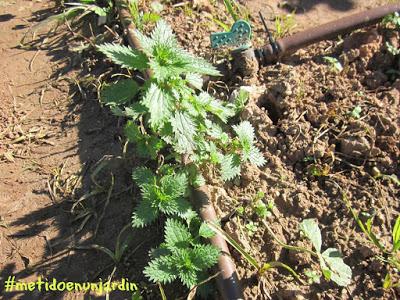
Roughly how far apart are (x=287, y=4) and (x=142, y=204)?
2.17 m

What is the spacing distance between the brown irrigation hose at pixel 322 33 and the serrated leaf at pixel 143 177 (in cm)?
120

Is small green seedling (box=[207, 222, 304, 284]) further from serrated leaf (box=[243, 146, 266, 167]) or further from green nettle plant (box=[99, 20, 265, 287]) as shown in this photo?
serrated leaf (box=[243, 146, 266, 167])

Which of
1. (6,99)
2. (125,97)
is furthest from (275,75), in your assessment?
(6,99)

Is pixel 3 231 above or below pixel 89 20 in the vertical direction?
below

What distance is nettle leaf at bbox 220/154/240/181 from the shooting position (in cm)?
239

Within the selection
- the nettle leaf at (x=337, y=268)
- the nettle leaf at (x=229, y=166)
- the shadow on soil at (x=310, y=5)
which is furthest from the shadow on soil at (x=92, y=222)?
Result: the shadow on soil at (x=310, y=5)

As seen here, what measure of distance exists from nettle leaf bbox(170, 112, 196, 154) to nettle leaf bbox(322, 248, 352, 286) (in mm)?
836

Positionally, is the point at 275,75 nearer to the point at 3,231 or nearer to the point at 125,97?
the point at 125,97

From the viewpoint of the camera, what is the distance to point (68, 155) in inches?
109

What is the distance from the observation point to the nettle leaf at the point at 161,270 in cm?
204

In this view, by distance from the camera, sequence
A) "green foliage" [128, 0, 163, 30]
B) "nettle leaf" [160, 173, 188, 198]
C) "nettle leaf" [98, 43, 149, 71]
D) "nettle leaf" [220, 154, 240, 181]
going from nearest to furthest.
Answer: "nettle leaf" [98, 43, 149, 71], "nettle leaf" [160, 173, 188, 198], "nettle leaf" [220, 154, 240, 181], "green foliage" [128, 0, 163, 30]

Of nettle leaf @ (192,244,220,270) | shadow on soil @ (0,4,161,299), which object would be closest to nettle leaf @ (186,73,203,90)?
shadow on soil @ (0,4,161,299)

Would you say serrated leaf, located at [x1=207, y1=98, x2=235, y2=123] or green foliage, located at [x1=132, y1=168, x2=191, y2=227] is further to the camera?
serrated leaf, located at [x1=207, y1=98, x2=235, y2=123]

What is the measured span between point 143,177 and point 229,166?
46cm
